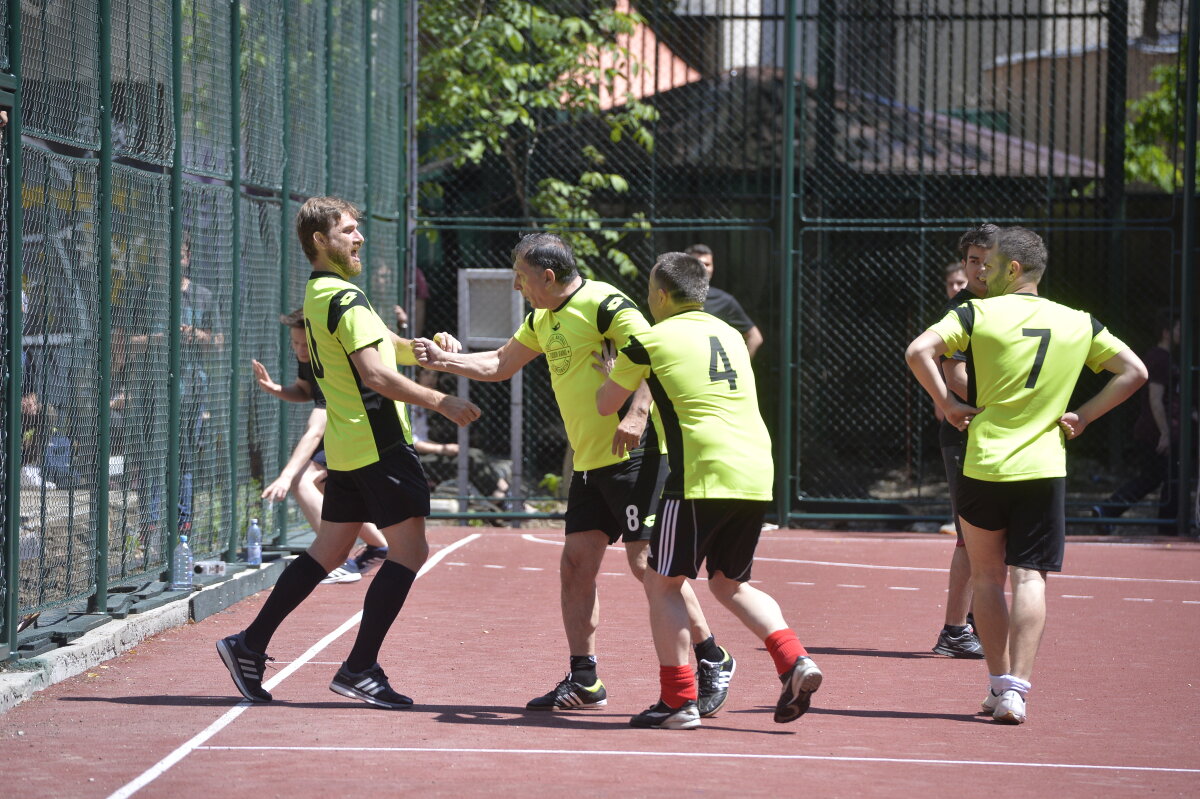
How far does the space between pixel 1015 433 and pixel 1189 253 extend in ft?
26.8

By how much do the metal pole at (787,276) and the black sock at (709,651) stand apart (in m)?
7.78

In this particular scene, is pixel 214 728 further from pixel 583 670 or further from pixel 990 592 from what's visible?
pixel 990 592

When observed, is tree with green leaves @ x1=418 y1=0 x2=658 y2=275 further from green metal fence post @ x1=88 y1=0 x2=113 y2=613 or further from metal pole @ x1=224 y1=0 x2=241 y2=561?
green metal fence post @ x1=88 y1=0 x2=113 y2=613

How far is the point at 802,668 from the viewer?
587cm

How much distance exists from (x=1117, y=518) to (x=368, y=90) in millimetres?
7472

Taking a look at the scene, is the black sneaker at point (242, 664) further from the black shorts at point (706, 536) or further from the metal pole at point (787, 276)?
the metal pole at point (787, 276)

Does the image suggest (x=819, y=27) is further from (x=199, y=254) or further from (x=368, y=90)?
(x=199, y=254)

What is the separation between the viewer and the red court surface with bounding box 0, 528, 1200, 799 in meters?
5.25

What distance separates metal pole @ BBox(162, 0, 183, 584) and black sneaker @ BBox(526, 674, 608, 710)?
3.09 m

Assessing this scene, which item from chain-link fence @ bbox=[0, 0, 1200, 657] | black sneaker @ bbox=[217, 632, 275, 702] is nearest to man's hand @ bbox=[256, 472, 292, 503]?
chain-link fence @ bbox=[0, 0, 1200, 657]

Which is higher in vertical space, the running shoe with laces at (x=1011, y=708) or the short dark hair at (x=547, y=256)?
the short dark hair at (x=547, y=256)

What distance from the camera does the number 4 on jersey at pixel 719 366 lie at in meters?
6.04

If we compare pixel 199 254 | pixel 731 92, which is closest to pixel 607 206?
pixel 731 92

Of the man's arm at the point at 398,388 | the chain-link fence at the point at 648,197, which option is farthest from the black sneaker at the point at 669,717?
the chain-link fence at the point at 648,197
